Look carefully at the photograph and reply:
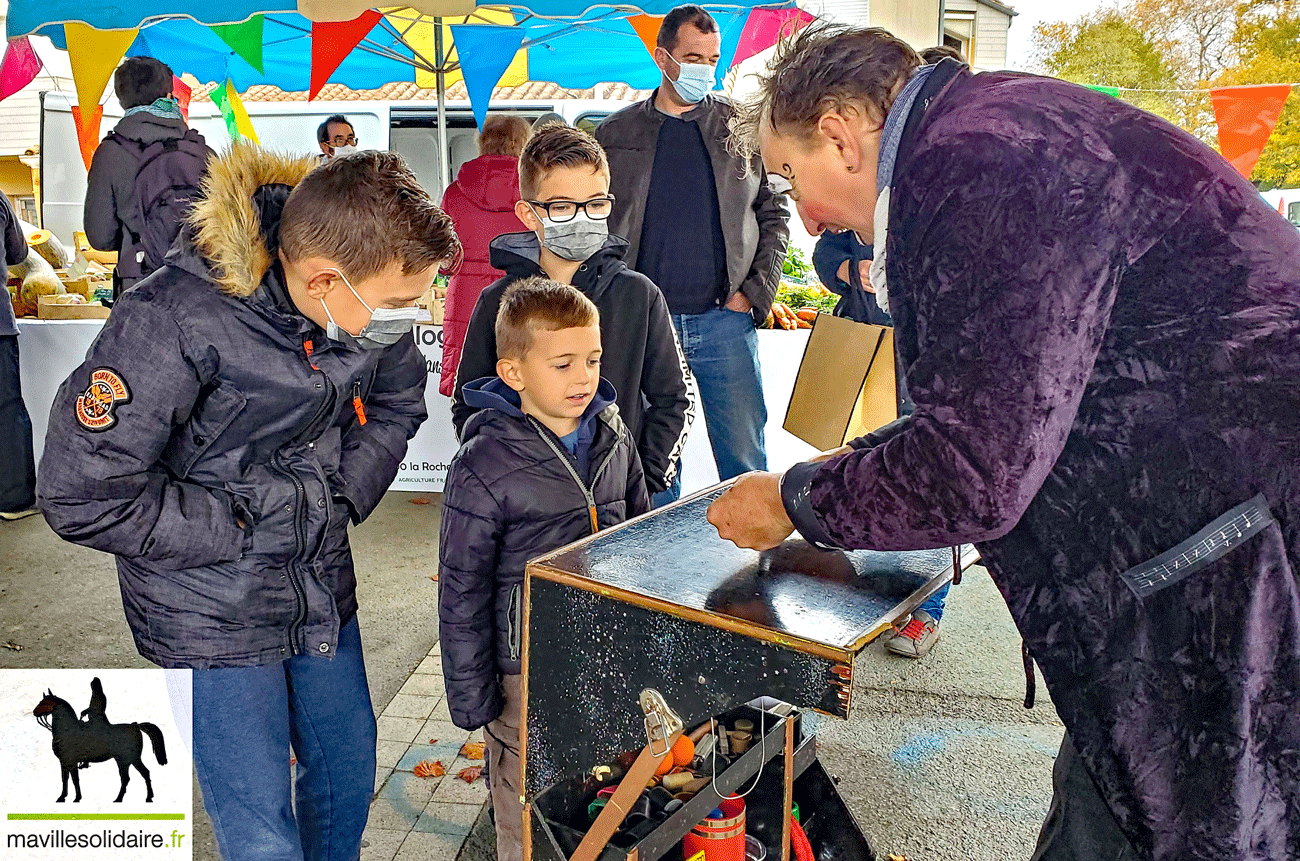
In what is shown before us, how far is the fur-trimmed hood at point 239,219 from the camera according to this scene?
1.66 m

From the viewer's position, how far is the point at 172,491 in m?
1.68

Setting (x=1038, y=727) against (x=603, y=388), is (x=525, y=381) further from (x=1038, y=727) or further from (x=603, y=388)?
(x=1038, y=727)

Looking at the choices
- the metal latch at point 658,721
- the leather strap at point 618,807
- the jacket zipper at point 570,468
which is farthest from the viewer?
the jacket zipper at point 570,468

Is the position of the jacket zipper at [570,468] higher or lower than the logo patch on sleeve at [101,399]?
lower

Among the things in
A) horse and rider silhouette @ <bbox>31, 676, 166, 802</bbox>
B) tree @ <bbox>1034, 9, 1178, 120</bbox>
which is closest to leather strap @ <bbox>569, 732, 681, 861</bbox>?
horse and rider silhouette @ <bbox>31, 676, 166, 802</bbox>

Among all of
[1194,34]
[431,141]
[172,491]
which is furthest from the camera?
[1194,34]

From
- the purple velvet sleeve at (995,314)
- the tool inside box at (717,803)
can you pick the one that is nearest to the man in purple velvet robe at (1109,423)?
the purple velvet sleeve at (995,314)

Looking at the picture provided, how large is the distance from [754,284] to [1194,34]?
40.6 ft

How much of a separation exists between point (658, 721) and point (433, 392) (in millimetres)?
3886

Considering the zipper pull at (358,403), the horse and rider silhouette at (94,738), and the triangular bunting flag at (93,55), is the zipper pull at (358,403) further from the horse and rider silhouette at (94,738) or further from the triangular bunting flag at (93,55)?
the triangular bunting flag at (93,55)

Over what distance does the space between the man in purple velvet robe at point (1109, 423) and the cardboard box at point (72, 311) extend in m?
4.82

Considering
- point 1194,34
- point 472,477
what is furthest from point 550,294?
point 1194,34

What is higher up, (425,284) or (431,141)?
(431,141)

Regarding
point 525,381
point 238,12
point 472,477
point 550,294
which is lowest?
point 472,477
